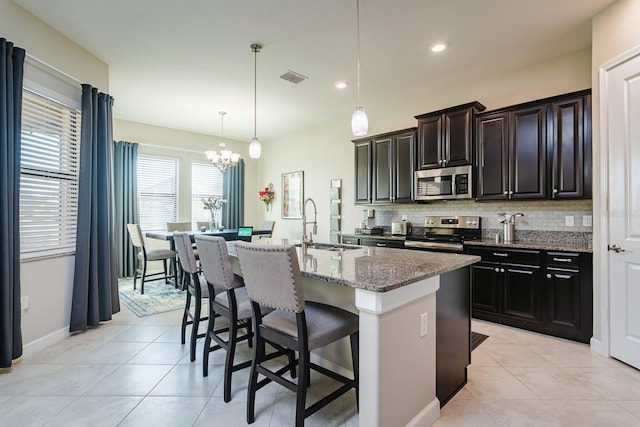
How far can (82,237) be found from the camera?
10.2 feet

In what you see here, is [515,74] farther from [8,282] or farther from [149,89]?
[8,282]

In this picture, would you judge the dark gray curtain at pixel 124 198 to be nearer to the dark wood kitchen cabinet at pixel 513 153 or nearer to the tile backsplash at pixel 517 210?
the tile backsplash at pixel 517 210

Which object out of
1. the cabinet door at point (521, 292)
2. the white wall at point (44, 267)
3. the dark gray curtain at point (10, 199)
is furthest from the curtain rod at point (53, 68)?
the cabinet door at point (521, 292)

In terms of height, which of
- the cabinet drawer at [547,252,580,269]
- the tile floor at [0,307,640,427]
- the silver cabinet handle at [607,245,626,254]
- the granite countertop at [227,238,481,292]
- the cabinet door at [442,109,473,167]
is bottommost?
the tile floor at [0,307,640,427]

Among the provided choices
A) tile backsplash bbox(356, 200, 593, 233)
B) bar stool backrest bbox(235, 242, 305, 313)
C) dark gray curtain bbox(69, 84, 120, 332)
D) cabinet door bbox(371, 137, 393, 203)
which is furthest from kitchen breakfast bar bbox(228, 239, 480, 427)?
dark gray curtain bbox(69, 84, 120, 332)

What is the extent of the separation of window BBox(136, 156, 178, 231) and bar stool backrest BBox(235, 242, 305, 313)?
A: 5138mm

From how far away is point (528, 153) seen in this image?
3236mm

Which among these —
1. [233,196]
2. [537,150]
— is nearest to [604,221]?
[537,150]

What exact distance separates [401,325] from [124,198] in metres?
5.60

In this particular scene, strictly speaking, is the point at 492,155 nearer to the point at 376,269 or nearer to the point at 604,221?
the point at 604,221

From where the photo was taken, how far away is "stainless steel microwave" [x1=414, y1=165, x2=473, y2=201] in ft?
12.0

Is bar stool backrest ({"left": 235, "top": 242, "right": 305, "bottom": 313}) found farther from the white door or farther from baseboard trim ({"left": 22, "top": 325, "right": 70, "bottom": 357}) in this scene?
the white door

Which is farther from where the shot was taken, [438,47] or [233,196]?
[233,196]

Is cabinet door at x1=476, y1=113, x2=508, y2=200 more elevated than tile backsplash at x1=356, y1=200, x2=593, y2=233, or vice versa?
→ cabinet door at x1=476, y1=113, x2=508, y2=200
